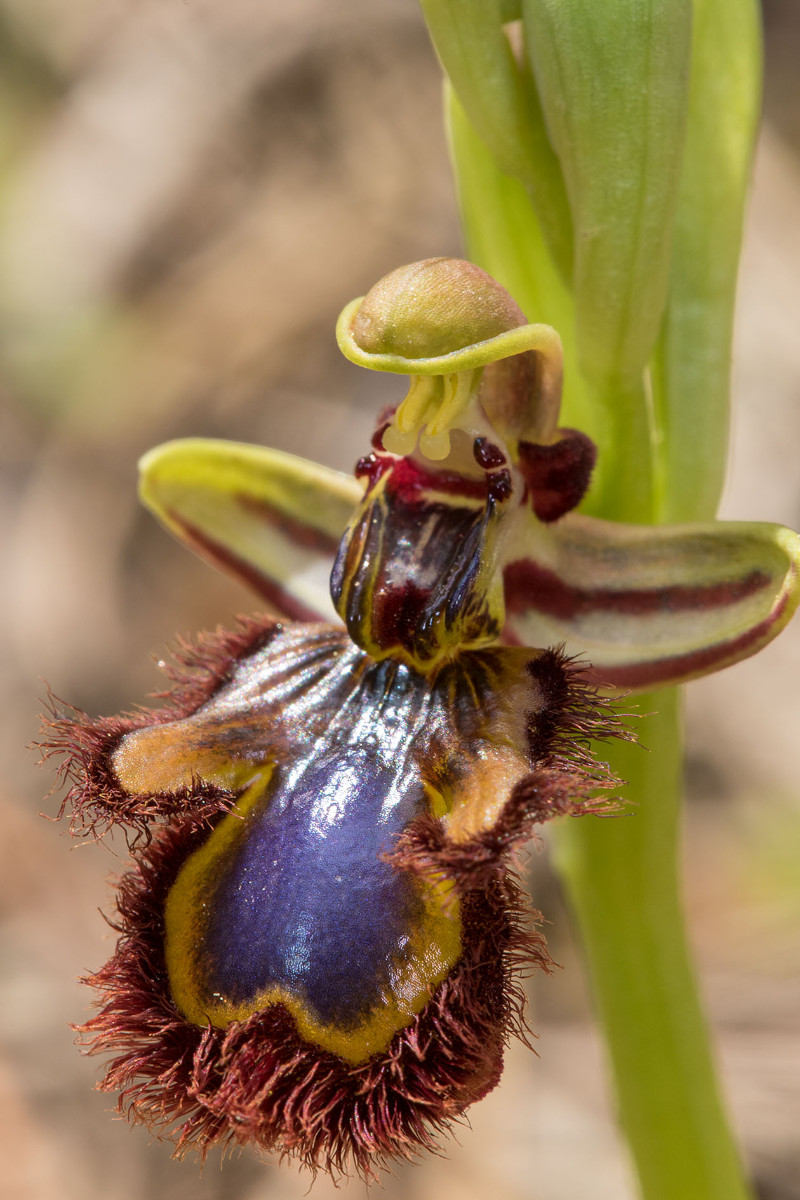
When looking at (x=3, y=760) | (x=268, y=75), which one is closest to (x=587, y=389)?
(x=3, y=760)

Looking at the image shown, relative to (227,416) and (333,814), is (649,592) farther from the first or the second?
(227,416)

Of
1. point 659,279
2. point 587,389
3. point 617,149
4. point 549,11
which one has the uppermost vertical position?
point 549,11

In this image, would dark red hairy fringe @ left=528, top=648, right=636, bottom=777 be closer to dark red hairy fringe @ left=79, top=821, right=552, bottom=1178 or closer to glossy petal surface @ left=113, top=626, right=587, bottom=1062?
glossy petal surface @ left=113, top=626, right=587, bottom=1062

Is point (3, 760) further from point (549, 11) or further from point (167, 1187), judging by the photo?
point (549, 11)

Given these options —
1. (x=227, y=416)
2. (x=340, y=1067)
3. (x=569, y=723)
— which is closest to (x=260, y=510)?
(x=569, y=723)

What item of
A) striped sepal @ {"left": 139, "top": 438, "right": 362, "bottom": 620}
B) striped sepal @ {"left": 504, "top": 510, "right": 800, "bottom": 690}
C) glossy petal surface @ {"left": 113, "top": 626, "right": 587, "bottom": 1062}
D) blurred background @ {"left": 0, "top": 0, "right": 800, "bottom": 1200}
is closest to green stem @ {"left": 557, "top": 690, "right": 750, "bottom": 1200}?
striped sepal @ {"left": 504, "top": 510, "right": 800, "bottom": 690}

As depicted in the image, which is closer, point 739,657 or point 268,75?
point 739,657

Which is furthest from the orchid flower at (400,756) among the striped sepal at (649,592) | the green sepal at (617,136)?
the green sepal at (617,136)
